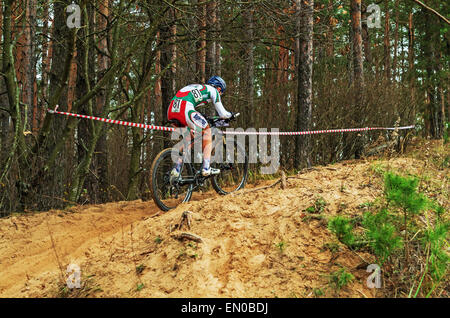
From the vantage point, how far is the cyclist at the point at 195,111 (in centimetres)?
568

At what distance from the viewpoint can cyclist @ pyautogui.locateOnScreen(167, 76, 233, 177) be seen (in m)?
5.68

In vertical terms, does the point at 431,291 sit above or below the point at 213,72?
below

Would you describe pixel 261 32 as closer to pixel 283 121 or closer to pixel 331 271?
pixel 283 121

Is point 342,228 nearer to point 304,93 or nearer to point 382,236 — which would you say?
point 382,236

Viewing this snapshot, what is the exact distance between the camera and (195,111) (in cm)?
573

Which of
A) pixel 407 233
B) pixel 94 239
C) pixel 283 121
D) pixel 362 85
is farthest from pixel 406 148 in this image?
pixel 94 239

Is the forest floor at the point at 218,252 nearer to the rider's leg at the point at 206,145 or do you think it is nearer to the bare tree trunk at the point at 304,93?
the rider's leg at the point at 206,145

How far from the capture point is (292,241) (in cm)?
377

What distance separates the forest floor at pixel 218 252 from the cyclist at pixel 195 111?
2.94ft

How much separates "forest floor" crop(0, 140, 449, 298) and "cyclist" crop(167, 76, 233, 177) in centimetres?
90

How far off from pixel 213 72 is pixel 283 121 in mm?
2447

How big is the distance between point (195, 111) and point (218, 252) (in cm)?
260
